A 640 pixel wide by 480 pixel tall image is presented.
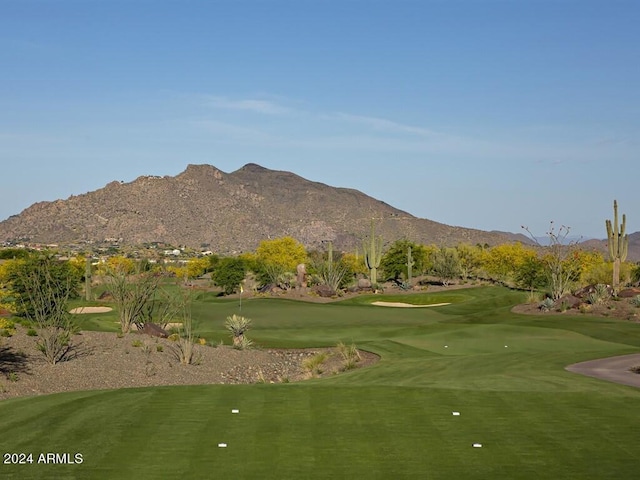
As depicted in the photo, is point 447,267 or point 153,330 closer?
point 153,330

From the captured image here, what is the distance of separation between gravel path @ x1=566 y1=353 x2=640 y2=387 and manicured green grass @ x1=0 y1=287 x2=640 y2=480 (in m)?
0.84

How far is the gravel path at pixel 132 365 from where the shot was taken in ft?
80.3

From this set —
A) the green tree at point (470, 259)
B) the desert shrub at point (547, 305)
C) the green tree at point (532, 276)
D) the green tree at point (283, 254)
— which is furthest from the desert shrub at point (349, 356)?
the green tree at point (470, 259)

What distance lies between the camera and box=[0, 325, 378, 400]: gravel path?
963 inches

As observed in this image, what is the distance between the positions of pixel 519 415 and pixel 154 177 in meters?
187

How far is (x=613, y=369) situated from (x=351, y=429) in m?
13.8

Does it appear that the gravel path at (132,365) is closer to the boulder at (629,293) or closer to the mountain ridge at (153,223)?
the boulder at (629,293)

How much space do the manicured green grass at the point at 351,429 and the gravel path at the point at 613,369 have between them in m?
0.84

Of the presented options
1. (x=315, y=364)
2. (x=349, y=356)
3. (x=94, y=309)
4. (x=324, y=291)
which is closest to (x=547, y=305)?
(x=349, y=356)

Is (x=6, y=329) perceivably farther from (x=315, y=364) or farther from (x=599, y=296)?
(x=599, y=296)

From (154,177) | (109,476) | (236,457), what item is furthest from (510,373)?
(154,177)

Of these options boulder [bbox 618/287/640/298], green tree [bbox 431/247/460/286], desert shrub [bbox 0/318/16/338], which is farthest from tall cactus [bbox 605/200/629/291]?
desert shrub [bbox 0/318/16/338]

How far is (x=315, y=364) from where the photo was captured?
32781 millimetres

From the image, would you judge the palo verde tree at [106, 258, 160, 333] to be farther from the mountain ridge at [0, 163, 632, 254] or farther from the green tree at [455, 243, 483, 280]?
the mountain ridge at [0, 163, 632, 254]
